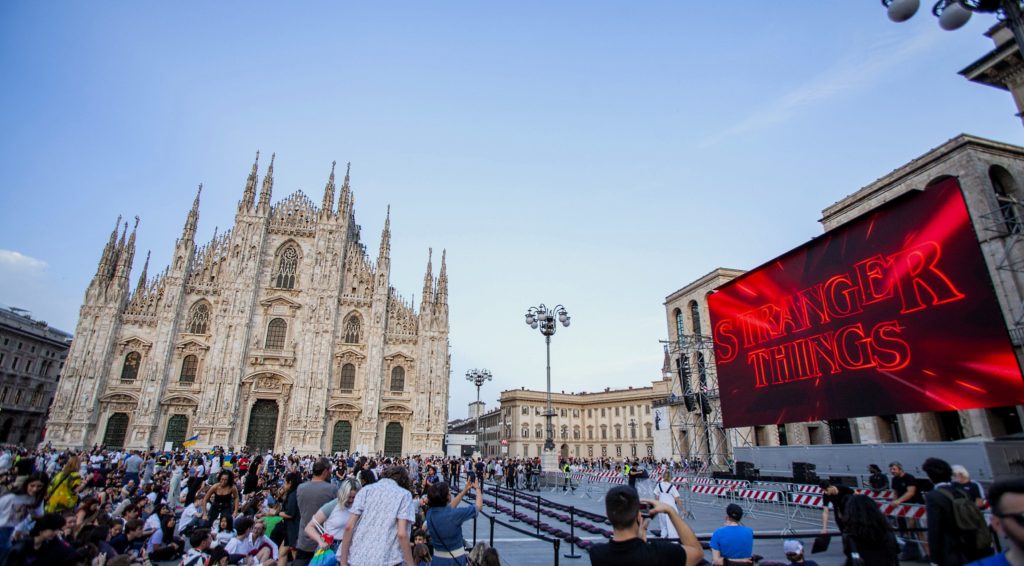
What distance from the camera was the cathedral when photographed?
32.4 meters

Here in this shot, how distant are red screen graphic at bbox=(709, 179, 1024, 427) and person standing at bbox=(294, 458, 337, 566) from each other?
46.4ft

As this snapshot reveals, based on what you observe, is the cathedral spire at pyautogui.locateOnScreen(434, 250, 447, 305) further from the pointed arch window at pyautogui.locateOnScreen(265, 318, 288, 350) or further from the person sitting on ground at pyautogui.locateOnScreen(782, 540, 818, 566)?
the person sitting on ground at pyautogui.locateOnScreen(782, 540, 818, 566)

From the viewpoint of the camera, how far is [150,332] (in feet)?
112

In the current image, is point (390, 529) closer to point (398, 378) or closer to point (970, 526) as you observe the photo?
Answer: point (970, 526)

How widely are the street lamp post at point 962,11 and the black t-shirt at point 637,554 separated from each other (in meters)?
7.25

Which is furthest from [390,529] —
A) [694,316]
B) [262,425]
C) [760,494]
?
[694,316]

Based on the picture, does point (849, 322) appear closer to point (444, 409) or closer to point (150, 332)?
point (444, 409)

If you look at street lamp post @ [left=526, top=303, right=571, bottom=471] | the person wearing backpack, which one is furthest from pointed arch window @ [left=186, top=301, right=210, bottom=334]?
the person wearing backpack

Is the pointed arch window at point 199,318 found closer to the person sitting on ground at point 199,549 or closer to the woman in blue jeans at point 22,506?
the woman in blue jeans at point 22,506

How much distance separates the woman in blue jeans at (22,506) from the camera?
596 centimetres

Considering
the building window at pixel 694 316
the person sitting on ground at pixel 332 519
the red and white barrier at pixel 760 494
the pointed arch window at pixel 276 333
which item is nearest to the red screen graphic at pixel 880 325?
the red and white barrier at pixel 760 494

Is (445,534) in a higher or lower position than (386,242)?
lower

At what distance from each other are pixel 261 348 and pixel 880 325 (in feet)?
117

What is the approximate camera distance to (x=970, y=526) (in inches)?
189
